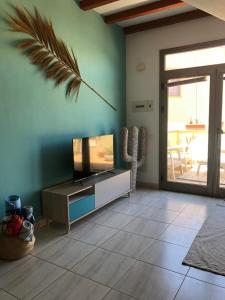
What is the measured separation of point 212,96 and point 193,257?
2.54 m

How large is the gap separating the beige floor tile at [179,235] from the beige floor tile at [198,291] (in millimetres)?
601

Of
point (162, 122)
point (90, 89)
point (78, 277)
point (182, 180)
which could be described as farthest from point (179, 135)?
point (78, 277)

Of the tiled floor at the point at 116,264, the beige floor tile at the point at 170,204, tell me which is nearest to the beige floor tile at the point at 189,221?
the tiled floor at the point at 116,264

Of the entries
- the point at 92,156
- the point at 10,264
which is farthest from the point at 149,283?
the point at 92,156

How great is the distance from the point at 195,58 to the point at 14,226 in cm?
351

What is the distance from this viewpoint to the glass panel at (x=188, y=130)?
404cm

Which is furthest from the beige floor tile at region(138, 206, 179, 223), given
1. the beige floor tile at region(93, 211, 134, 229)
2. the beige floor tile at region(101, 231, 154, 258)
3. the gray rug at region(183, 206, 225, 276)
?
the beige floor tile at region(101, 231, 154, 258)

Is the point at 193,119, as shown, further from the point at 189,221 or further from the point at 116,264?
the point at 116,264

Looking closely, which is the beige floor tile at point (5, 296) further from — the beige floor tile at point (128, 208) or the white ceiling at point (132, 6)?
the white ceiling at point (132, 6)

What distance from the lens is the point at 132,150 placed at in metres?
4.23

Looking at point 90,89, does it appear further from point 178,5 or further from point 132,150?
point 178,5

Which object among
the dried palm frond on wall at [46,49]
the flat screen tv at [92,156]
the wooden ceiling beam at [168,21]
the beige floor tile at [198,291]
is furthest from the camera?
the wooden ceiling beam at [168,21]

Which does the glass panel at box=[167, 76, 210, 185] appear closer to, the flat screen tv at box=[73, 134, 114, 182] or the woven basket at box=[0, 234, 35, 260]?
the flat screen tv at box=[73, 134, 114, 182]

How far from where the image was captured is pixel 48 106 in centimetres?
309
